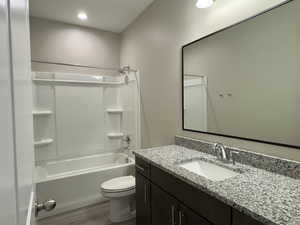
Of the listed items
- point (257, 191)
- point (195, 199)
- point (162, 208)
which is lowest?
point (162, 208)

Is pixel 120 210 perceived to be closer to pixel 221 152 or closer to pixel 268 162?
pixel 221 152

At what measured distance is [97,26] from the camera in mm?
3219

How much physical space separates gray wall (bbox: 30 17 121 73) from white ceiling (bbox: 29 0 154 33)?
141 millimetres

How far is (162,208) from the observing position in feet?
4.64

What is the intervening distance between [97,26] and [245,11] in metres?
2.60

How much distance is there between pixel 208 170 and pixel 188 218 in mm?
460

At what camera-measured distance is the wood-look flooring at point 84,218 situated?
216cm

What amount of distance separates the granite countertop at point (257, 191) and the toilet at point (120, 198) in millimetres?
939

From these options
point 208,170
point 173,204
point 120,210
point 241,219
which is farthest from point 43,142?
point 241,219

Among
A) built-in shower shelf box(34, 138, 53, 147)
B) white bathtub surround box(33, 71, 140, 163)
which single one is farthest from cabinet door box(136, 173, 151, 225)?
built-in shower shelf box(34, 138, 53, 147)

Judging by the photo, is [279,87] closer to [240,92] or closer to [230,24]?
[240,92]

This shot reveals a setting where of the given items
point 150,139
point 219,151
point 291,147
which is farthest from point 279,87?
point 150,139

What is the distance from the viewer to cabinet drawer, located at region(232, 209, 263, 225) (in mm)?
779

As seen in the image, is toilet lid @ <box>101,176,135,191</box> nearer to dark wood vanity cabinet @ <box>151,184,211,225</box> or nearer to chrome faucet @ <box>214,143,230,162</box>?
dark wood vanity cabinet @ <box>151,184,211,225</box>
